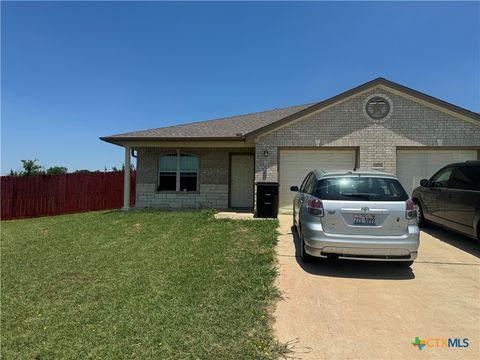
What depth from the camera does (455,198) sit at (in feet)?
21.5

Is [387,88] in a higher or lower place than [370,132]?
higher

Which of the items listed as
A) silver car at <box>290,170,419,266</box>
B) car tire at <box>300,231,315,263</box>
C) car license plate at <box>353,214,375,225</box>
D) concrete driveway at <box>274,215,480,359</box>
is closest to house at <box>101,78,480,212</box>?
concrete driveway at <box>274,215,480,359</box>

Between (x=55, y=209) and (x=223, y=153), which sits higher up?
(x=223, y=153)

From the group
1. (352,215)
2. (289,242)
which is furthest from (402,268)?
(289,242)

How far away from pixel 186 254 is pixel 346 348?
3.67 metres

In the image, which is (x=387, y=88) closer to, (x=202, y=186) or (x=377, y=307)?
(x=202, y=186)

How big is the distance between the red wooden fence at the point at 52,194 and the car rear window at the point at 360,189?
45.5ft

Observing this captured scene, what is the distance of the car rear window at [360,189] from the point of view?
483 centimetres

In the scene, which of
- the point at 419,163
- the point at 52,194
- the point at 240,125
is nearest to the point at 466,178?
the point at 419,163

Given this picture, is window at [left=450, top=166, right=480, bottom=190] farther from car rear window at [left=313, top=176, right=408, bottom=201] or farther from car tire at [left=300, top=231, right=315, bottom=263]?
car tire at [left=300, top=231, right=315, bottom=263]

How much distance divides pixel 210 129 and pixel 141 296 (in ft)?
32.4

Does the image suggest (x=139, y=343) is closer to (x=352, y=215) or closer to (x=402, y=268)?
(x=352, y=215)

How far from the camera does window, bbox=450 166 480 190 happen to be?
615 centimetres

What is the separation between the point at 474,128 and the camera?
10047mm
